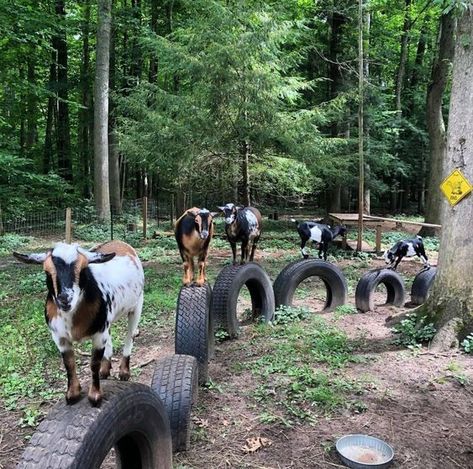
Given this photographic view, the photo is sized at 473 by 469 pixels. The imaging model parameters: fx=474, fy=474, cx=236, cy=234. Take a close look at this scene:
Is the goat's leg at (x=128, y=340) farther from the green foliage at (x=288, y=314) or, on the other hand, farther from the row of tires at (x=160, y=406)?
the green foliage at (x=288, y=314)

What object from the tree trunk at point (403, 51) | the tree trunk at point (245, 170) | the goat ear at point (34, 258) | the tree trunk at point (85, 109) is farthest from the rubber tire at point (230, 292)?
the tree trunk at point (403, 51)

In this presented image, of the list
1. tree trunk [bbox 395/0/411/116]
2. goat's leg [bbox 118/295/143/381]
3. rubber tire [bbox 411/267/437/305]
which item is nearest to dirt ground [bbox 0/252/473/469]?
goat's leg [bbox 118/295/143/381]

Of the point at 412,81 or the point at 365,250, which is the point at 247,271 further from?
the point at 412,81

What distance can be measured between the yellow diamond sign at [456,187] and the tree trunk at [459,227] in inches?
1.9

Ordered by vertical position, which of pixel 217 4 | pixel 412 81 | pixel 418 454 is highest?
pixel 412 81

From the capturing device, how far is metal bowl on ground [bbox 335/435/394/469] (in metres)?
2.92

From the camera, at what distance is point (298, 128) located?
36.9 feet

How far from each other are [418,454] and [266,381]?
1.45 m

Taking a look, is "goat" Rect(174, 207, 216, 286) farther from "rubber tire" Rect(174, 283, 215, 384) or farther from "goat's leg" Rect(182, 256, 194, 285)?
"rubber tire" Rect(174, 283, 215, 384)

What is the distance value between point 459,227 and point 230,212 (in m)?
2.88

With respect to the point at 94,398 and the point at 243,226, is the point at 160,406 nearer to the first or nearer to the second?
the point at 94,398

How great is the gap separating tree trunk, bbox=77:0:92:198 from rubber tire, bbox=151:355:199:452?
17454mm

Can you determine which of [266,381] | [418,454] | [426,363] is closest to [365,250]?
[426,363]

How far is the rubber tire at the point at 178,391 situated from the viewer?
123 inches
